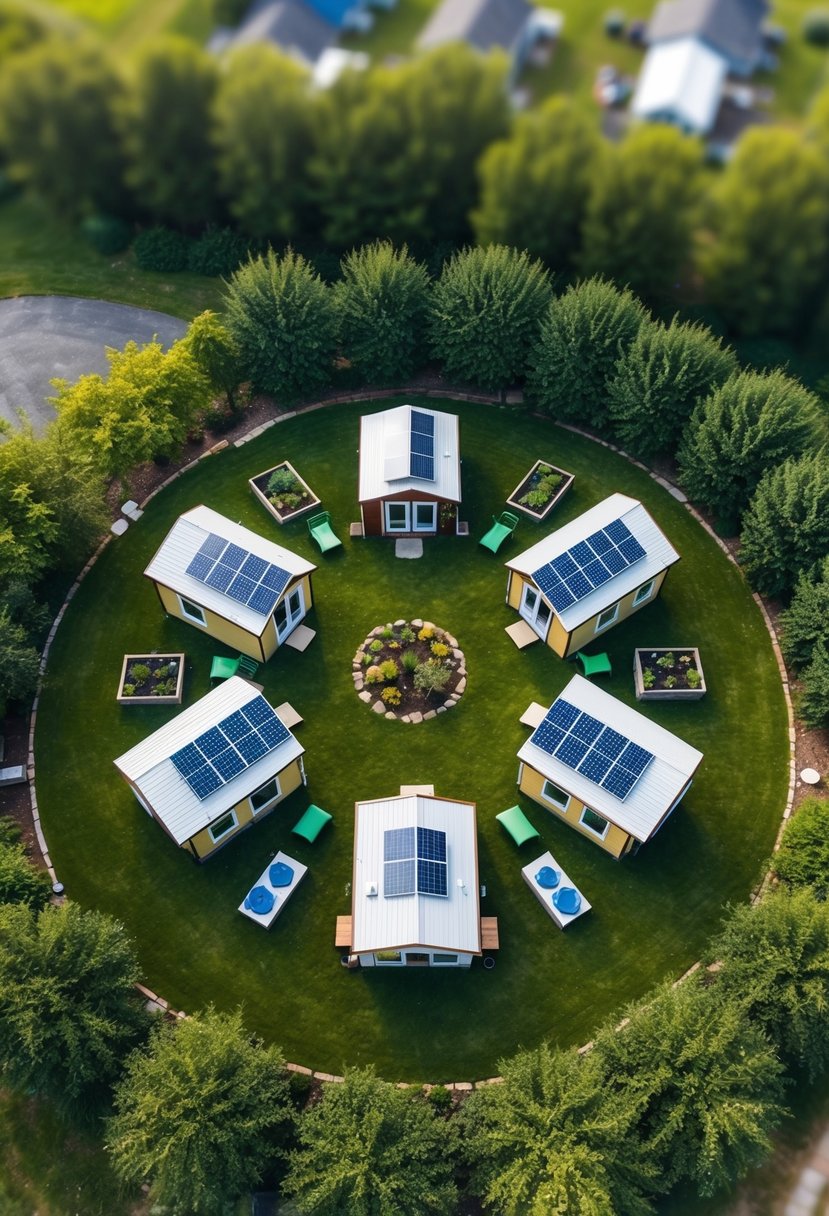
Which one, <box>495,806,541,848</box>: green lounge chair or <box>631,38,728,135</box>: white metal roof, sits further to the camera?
<box>631,38,728,135</box>: white metal roof

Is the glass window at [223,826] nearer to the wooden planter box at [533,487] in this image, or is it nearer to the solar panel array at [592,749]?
the solar panel array at [592,749]

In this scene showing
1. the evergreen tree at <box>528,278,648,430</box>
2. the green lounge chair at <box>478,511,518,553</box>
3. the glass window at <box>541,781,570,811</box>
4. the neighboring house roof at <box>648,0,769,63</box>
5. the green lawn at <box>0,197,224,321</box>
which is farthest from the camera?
the neighboring house roof at <box>648,0,769,63</box>

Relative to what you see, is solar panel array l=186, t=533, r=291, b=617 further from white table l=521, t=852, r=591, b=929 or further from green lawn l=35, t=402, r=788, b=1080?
white table l=521, t=852, r=591, b=929

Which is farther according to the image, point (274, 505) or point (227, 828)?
point (274, 505)

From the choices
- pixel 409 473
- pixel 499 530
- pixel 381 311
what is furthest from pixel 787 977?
pixel 381 311

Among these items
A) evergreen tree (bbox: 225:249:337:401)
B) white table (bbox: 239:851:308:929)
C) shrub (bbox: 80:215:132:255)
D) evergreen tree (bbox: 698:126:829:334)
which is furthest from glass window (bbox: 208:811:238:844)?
evergreen tree (bbox: 698:126:829:334)

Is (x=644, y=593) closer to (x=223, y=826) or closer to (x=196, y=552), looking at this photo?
(x=196, y=552)

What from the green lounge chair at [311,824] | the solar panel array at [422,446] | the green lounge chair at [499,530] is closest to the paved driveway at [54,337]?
the solar panel array at [422,446]

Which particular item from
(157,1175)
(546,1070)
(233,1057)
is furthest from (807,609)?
(157,1175)
